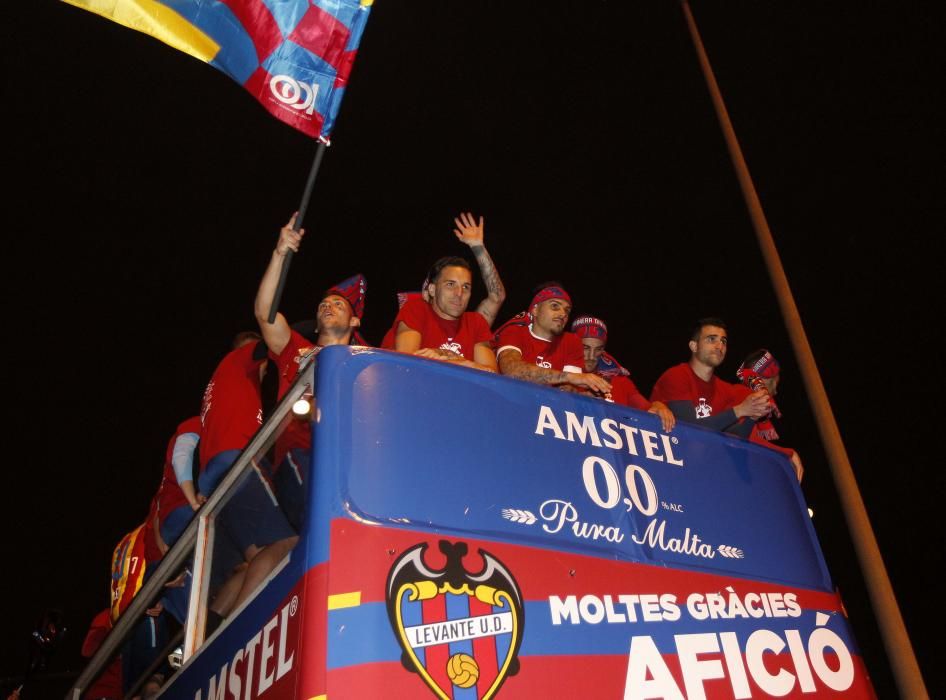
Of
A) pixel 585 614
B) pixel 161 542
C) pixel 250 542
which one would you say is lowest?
pixel 585 614

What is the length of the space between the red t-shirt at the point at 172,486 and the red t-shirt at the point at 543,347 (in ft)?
6.36

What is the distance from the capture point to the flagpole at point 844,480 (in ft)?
15.4

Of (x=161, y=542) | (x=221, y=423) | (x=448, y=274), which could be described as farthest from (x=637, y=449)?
(x=161, y=542)

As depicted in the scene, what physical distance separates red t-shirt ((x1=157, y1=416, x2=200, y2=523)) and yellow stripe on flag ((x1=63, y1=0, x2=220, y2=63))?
2.16 metres

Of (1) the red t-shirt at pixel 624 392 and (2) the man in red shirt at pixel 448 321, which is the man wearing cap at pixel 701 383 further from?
(2) the man in red shirt at pixel 448 321

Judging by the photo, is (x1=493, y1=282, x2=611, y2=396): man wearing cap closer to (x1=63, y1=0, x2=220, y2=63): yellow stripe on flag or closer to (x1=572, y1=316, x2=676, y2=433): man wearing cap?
(x1=572, y1=316, x2=676, y2=433): man wearing cap

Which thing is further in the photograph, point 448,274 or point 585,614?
point 448,274

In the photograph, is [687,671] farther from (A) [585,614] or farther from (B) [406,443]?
(B) [406,443]

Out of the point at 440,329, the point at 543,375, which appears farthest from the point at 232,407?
the point at 543,375

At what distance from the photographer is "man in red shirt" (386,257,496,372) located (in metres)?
4.68

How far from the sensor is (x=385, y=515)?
8.40 feet

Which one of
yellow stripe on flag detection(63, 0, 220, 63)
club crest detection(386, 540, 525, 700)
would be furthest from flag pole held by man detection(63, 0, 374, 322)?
club crest detection(386, 540, 525, 700)

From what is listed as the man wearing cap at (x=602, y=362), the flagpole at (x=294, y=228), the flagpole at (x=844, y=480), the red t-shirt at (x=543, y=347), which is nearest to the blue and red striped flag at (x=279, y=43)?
the flagpole at (x=294, y=228)

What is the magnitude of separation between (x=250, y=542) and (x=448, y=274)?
2172 mm
